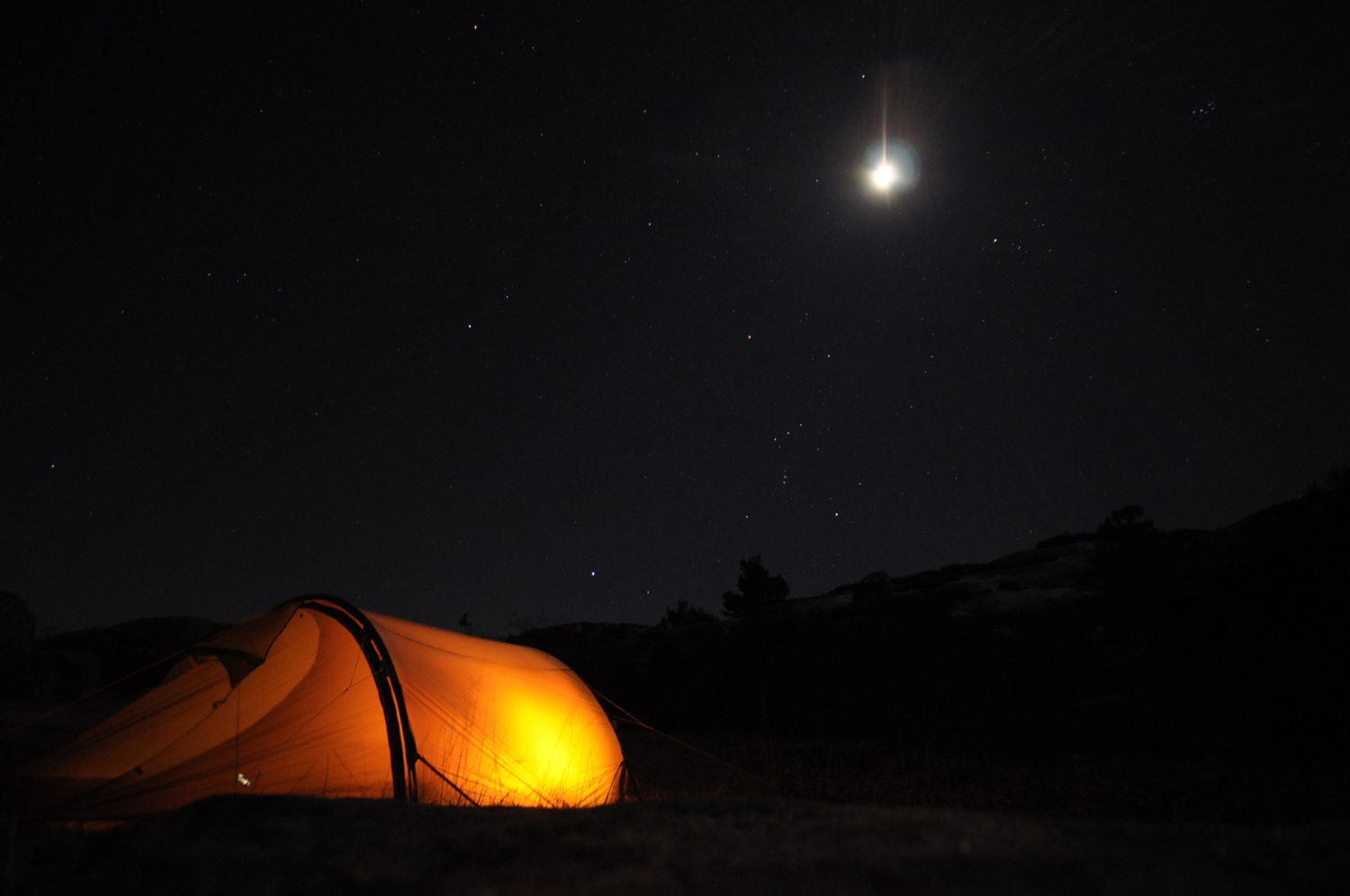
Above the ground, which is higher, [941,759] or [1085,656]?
[1085,656]

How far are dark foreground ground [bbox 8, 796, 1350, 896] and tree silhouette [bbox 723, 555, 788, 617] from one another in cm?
3130

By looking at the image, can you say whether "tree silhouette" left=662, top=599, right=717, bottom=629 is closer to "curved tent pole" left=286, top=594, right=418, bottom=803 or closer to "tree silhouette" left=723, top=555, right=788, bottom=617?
"tree silhouette" left=723, top=555, right=788, bottom=617

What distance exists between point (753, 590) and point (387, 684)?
29195mm

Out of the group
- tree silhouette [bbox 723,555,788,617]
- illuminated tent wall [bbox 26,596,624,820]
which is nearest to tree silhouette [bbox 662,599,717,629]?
tree silhouette [bbox 723,555,788,617]

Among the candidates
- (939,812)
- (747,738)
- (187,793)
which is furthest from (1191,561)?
(187,793)

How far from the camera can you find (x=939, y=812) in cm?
274

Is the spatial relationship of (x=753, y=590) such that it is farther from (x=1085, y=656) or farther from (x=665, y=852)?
(x=665, y=852)

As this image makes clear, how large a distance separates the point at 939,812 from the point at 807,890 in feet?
3.63

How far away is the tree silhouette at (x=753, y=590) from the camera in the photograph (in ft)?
110

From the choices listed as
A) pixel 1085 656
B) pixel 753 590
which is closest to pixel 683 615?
pixel 753 590

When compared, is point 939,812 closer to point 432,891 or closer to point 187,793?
point 432,891

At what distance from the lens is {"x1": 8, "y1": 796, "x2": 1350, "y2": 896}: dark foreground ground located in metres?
1.95

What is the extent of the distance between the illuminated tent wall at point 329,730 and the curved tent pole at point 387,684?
12mm

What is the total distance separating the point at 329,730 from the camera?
6.14 m
